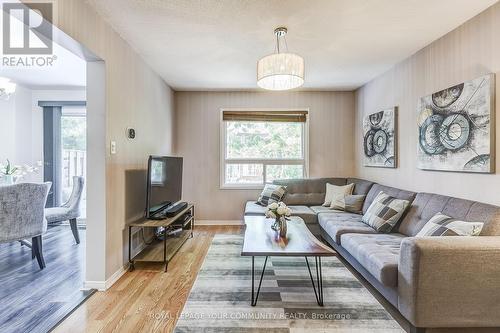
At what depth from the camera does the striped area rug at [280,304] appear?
1.96 metres

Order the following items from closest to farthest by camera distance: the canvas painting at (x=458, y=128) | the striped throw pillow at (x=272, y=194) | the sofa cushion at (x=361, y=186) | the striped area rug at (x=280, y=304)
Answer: the striped area rug at (x=280, y=304) < the canvas painting at (x=458, y=128) < the sofa cushion at (x=361, y=186) < the striped throw pillow at (x=272, y=194)

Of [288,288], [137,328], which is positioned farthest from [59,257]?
[288,288]

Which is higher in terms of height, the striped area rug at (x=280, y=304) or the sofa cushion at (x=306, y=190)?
the sofa cushion at (x=306, y=190)

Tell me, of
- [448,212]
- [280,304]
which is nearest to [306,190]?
[448,212]

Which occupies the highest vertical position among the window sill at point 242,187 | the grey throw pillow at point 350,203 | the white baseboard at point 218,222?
the window sill at point 242,187

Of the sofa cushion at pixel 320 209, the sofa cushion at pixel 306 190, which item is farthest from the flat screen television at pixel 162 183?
the sofa cushion at pixel 320 209

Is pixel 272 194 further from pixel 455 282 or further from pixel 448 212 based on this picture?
pixel 455 282

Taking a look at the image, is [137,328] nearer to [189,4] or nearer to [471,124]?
[189,4]

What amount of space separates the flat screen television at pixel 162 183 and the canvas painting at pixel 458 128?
313 cm

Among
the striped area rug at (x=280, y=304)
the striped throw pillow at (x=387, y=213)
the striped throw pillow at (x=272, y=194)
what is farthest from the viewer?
the striped throw pillow at (x=272, y=194)

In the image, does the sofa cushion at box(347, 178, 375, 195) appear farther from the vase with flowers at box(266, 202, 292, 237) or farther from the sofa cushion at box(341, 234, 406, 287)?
the vase with flowers at box(266, 202, 292, 237)

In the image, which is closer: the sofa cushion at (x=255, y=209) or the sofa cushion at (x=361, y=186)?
the sofa cushion at (x=255, y=209)

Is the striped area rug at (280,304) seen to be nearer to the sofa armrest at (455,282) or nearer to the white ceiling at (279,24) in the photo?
the sofa armrest at (455,282)

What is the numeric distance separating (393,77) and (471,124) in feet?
5.38
